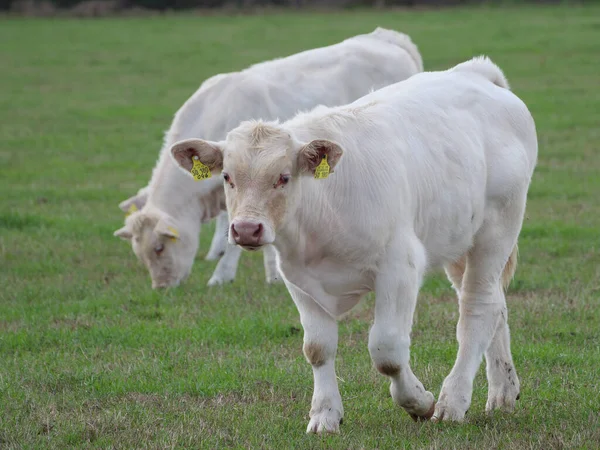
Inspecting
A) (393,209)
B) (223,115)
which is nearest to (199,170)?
(393,209)

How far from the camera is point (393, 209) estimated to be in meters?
5.84

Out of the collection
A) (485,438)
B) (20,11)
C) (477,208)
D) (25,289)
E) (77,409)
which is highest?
(477,208)

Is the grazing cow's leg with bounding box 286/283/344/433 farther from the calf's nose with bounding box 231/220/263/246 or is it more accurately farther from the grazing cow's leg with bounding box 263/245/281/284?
the grazing cow's leg with bounding box 263/245/281/284

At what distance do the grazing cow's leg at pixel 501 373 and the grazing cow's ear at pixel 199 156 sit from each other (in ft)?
6.39

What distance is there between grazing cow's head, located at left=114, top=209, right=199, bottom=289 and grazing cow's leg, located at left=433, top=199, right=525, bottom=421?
453 cm

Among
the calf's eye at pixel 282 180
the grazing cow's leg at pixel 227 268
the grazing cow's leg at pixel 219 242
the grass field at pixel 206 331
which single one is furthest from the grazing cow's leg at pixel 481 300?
the grazing cow's leg at pixel 219 242

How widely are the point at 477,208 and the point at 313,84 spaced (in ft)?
18.5

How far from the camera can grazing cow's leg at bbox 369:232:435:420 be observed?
18.8 ft

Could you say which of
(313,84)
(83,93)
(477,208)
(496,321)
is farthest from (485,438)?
(83,93)

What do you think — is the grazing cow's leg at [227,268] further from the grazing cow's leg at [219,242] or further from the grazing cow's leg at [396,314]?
the grazing cow's leg at [396,314]

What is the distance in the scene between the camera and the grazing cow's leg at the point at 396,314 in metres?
5.72

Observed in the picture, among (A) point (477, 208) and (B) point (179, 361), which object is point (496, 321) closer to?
(A) point (477, 208)

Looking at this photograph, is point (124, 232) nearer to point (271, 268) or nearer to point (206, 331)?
point (271, 268)

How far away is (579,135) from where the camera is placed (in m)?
18.2
